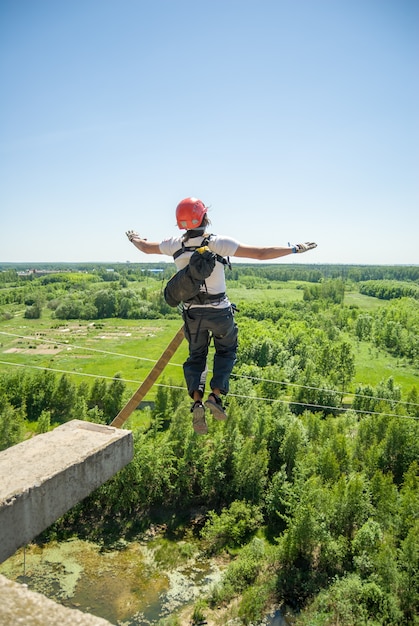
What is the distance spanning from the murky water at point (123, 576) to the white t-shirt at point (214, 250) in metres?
20.9

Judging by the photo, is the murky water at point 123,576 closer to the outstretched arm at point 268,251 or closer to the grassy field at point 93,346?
the outstretched arm at point 268,251

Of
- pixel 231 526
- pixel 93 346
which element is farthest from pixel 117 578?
pixel 93 346

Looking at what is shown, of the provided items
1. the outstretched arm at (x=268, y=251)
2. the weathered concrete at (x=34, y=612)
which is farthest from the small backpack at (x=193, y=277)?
the weathered concrete at (x=34, y=612)

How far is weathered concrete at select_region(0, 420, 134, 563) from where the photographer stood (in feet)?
11.0

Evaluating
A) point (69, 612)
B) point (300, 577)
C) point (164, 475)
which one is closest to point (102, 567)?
point (164, 475)

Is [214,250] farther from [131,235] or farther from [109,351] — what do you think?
[109,351]

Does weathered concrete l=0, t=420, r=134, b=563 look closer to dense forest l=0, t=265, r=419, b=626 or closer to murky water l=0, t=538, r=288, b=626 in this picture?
dense forest l=0, t=265, r=419, b=626

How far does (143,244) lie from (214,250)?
1026mm

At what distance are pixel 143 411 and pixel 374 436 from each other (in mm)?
21569

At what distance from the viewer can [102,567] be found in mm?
23641

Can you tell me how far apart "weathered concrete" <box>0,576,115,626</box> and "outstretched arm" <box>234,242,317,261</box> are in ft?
11.2

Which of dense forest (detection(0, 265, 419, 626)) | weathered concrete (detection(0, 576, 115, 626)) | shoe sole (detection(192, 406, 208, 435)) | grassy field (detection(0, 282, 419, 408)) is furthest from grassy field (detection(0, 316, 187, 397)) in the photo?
weathered concrete (detection(0, 576, 115, 626))

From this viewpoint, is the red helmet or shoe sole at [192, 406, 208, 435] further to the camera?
shoe sole at [192, 406, 208, 435]

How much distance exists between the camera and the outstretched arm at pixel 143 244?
5129mm
